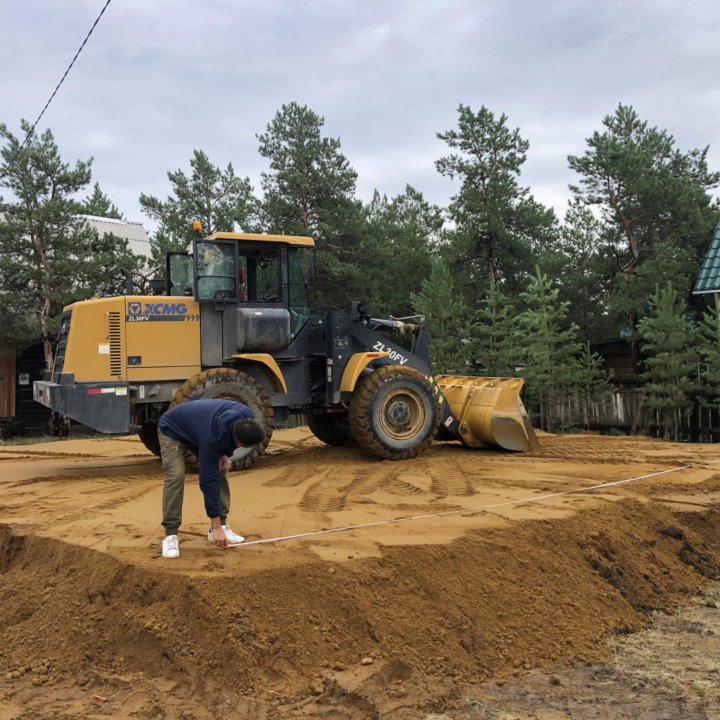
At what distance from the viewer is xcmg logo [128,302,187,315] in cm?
963

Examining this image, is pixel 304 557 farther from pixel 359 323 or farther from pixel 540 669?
pixel 359 323

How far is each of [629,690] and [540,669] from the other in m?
0.58

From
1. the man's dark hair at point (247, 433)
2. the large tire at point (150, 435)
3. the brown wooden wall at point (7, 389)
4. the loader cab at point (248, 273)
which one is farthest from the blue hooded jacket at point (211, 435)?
the brown wooden wall at point (7, 389)

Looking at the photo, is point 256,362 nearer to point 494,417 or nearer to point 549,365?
point 494,417

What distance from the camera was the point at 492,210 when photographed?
21.4 m

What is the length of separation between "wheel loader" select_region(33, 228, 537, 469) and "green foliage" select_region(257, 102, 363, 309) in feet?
36.9

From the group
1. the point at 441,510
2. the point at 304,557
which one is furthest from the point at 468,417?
the point at 304,557

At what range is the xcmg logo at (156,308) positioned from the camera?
9633 millimetres

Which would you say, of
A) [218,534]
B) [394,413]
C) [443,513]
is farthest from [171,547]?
[394,413]

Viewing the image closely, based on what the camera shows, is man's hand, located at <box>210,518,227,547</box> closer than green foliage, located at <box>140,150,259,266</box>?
Yes

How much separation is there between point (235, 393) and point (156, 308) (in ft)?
5.21

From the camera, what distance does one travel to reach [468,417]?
1140cm

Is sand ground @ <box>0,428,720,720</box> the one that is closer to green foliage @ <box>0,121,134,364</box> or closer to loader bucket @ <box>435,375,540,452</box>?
loader bucket @ <box>435,375,540,452</box>

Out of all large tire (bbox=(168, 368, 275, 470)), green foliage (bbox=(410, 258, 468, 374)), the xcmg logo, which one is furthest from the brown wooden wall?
large tire (bbox=(168, 368, 275, 470))
